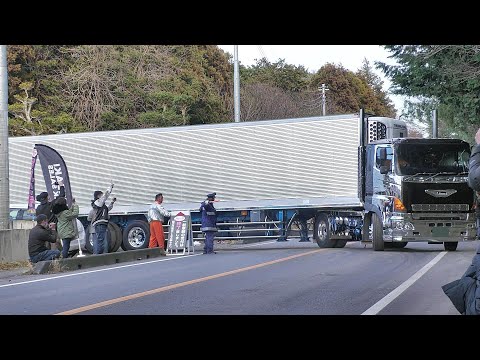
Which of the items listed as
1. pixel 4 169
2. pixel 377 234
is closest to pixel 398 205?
pixel 377 234

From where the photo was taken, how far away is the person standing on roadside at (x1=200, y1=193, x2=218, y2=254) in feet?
79.7

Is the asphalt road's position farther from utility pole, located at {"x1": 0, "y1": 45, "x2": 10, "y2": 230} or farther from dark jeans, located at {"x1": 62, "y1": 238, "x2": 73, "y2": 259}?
utility pole, located at {"x1": 0, "y1": 45, "x2": 10, "y2": 230}

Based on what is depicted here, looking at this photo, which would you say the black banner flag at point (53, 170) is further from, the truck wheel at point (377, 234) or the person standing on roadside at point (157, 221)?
the truck wheel at point (377, 234)

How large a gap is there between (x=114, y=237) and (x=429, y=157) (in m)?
10.2

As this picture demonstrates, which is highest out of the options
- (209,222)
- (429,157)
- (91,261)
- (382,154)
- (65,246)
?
(382,154)

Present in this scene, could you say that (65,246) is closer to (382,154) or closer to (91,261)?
(91,261)

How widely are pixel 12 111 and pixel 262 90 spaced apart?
21.5m

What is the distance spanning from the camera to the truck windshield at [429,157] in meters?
22.0

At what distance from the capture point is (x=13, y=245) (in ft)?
70.7

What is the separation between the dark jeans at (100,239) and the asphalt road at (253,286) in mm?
2083

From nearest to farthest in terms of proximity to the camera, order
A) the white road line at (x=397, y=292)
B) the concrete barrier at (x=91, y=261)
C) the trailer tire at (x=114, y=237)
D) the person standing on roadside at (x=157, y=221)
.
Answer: the white road line at (x=397, y=292) < the concrete barrier at (x=91, y=261) < the person standing on roadside at (x=157, y=221) < the trailer tire at (x=114, y=237)

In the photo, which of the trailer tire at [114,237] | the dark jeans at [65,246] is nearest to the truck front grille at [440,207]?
the dark jeans at [65,246]

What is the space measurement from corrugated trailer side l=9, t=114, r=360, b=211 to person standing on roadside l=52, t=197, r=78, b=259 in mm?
6734
